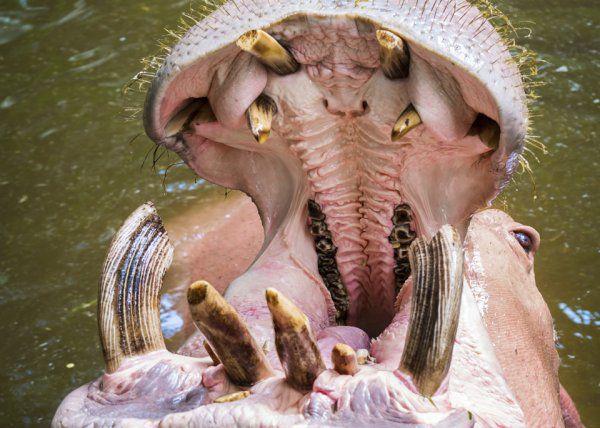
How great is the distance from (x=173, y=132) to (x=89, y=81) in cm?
285

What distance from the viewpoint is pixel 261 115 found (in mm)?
2201

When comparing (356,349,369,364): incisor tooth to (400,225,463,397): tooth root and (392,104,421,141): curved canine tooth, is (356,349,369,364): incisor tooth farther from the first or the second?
(392,104,421,141): curved canine tooth

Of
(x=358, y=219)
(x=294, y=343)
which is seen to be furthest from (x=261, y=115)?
(x=294, y=343)

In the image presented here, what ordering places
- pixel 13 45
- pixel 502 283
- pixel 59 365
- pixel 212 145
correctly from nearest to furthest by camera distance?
1. pixel 212 145
2. pixel 502 283
3. pixel 59 365
4. pixel 13 45

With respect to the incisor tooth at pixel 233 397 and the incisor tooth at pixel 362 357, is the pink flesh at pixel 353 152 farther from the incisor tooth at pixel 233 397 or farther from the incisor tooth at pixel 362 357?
the incisor tooth at pixel 233 397

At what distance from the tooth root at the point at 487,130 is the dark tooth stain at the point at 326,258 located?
19.3 inches

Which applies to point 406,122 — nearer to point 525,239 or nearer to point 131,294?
point 131,294

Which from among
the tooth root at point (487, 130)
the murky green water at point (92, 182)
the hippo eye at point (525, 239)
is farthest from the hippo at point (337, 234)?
the murky green water at point (92, 182)

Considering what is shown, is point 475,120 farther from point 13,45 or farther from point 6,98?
point 13,45

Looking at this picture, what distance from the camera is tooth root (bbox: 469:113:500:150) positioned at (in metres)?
2.12

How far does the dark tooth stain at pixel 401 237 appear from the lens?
2434mm

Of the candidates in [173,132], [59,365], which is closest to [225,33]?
[173,132]

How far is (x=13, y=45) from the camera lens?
5.46m

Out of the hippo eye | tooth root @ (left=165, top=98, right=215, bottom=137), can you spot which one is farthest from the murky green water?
tooth root @ (left=165, top=98, right=215, bottom=137)
